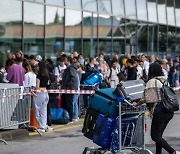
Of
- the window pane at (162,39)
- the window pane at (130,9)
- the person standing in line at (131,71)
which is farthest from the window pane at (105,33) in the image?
the window pane at (162,39)

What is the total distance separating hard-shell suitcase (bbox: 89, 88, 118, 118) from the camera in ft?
29.0

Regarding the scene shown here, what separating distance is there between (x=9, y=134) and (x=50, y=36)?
10.1 metres

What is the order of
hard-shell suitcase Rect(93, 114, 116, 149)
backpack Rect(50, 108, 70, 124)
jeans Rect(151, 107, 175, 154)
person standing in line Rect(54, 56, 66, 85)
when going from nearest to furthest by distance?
hard-shell suitcase Rect(93, 114, 116, 149) < jeans Rect(151, 107, 175, 154) < backpack Rect(50, 108, 70, 124) < person standing in line Rect(54, 56, 66, 85)

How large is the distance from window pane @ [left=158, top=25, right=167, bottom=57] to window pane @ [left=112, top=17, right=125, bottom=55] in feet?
18.1

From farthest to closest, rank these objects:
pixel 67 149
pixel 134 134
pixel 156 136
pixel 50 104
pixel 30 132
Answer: pixel 50 104 < pixel 30 132 < pixel 67 149 < pixel 156 136 < pixel 134 134

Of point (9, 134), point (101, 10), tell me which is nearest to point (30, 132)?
point (9, 134)

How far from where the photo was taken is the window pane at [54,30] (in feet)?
72.3

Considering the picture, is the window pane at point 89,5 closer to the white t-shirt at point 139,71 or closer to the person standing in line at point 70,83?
the white t-shirt at point 139,71

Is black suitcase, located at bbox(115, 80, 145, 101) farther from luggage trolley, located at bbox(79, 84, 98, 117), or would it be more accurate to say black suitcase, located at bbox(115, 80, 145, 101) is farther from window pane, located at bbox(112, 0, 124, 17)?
window pane, located at bbox(112, 0, 124, 17)

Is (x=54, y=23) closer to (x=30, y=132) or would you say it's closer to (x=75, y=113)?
(x=75, y=113)

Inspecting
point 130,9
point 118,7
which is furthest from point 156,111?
point 130,9

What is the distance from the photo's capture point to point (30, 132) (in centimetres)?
1391

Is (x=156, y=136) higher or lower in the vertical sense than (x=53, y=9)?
lower

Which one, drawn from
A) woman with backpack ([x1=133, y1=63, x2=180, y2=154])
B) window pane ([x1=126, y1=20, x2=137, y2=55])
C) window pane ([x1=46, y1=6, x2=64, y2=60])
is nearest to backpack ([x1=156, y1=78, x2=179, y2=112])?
woman with backpack ([x1=133, y1=63, x2=180, y2=154])
